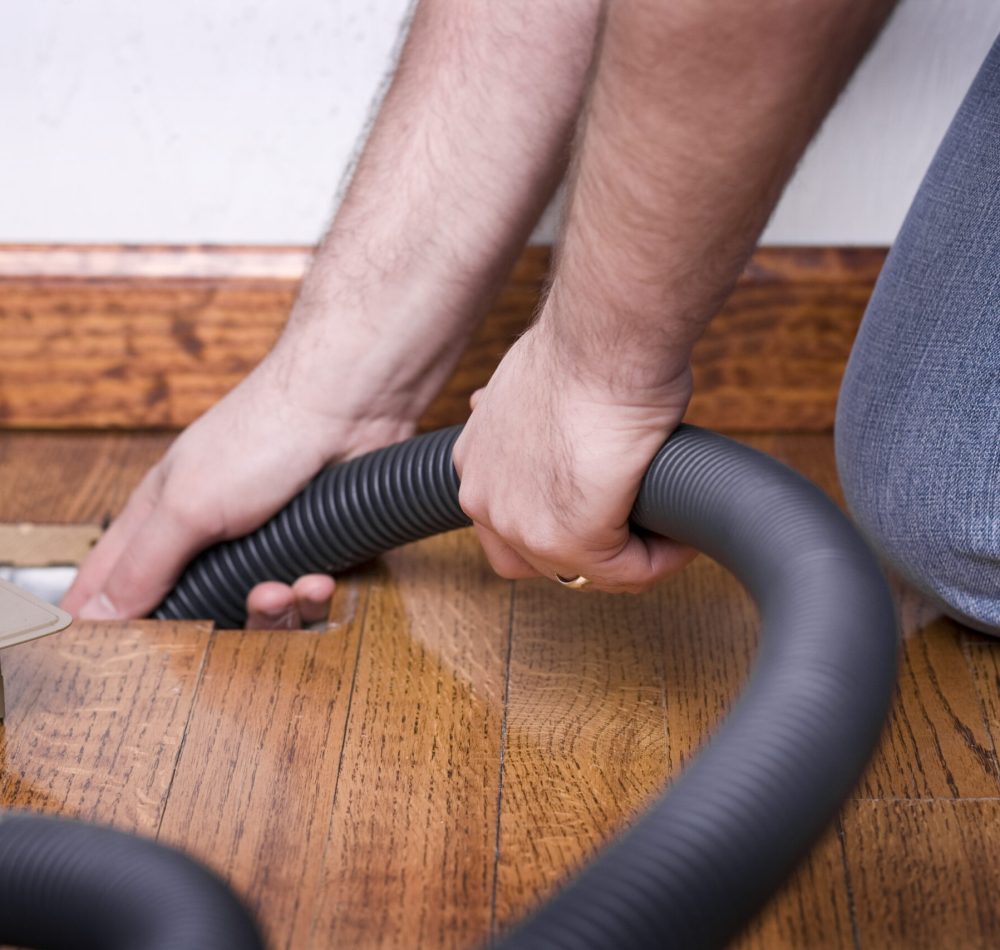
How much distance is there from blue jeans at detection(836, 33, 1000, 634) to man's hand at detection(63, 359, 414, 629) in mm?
455

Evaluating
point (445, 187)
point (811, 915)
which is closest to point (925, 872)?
point (811, 915)

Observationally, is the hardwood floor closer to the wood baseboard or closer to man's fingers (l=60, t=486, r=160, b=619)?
A: man's fingers (l=60, t=486, r=160, b=619)

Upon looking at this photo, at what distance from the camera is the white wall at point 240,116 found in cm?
121

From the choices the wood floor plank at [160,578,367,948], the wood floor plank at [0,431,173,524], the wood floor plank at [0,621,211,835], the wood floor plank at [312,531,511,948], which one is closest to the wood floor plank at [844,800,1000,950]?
the wood floor plank at [312,531,511,948]

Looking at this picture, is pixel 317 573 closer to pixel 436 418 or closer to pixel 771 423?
pixel 436 418

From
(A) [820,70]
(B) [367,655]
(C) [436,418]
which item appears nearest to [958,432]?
(A) [820,70]

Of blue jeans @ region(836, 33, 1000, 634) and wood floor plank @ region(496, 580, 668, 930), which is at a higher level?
blue jeans @ region(836, 33, 1000, 634)

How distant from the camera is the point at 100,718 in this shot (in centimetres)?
88

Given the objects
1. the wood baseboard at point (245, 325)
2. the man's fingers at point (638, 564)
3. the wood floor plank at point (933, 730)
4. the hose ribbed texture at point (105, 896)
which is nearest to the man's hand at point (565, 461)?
the man's fingers at point (638, 564)

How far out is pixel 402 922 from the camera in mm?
706

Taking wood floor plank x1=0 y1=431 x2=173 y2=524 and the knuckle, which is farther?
wood floor plank x1=0 y1=431 x2=173 y2=524

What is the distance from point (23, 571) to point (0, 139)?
18.5 inches

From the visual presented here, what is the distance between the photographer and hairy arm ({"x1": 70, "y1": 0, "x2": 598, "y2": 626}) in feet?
3.45

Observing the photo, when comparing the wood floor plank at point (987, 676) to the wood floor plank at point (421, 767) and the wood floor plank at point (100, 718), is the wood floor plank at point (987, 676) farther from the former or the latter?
the wood floor plank at point (100, 718)
